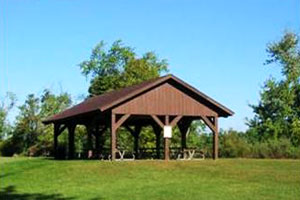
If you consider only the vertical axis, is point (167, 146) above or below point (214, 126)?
below

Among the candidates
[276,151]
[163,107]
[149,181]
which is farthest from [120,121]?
[276,151]

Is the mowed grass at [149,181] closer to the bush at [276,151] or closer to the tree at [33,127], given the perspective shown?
the bush at [276,151]

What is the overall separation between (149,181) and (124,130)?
32280 mm

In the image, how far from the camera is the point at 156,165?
Answer: 24734 millimetres

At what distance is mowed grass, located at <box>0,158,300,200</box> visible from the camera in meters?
16.8

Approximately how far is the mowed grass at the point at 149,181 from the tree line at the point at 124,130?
22.5 m

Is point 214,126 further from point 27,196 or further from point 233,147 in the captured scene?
point 27,196

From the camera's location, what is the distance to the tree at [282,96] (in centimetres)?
5962

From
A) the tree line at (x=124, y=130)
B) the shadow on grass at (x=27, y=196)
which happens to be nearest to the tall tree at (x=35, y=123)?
the tree line at (x=124, y=130)

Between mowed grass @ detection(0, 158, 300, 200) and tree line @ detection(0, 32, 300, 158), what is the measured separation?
22.5 meters

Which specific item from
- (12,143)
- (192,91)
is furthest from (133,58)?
(192,91)

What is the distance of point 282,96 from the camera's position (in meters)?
60.8

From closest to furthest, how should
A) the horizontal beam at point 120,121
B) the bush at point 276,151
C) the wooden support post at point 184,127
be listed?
the horizontal beam at point 120,121, the wooden support post at point 184,127, the bush at point 276,151

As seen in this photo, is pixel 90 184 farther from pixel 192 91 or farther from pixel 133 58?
pixel 133 58
